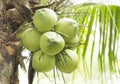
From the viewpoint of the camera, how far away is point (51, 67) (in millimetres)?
1497

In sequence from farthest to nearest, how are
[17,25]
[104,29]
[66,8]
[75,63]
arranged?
[104,29] < [66,8] < [17,25] < [75,63]

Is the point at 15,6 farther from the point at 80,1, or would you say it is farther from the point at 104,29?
the point at 104,29

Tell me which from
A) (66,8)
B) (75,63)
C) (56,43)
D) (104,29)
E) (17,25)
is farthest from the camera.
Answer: (104,29)

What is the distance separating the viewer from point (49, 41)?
56.6 inches

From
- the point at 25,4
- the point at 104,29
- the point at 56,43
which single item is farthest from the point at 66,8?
the point at 104,29

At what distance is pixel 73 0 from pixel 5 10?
16.2 inches

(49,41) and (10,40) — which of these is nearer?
(49,41)

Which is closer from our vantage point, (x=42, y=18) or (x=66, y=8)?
(x=42, y=18)

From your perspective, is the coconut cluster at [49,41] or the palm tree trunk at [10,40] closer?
the coconut cluster at [49,41]

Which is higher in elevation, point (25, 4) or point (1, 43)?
point (25, 4)

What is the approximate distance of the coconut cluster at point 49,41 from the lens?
1.45m

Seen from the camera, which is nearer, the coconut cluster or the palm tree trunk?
the coconut cluster

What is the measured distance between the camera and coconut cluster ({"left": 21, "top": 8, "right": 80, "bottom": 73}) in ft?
4.75

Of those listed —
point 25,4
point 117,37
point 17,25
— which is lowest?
point 117,37
